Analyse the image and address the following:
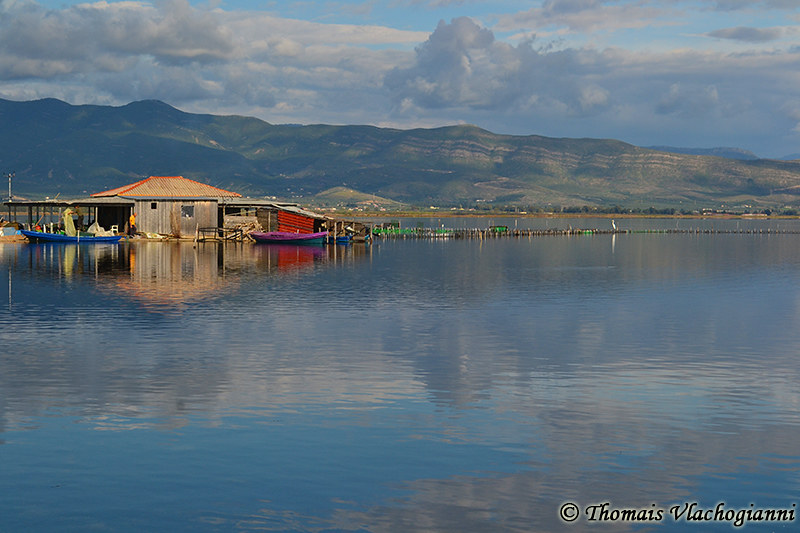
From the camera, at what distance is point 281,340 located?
37.5m

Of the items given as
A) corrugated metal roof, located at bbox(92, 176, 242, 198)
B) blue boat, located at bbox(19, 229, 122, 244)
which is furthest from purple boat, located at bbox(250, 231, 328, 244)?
blue boat, located at bbox(19, 229, 122, 244)

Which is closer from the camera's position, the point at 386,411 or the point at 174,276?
the point at 386,411

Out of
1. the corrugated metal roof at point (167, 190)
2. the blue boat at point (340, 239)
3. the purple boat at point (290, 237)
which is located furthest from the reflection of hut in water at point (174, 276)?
the blue boat at point (340, 239)

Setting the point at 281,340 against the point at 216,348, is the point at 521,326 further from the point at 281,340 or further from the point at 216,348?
the point at 216,348

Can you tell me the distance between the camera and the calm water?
1734 centimetres

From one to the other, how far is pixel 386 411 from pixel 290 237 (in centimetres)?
9166

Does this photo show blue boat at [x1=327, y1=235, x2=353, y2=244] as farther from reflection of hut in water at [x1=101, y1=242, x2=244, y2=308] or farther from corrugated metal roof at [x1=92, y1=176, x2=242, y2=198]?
reflection of hut in water at [x1=101, y1=242, x2=244, y2=308]

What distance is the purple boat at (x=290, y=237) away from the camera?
11412cm

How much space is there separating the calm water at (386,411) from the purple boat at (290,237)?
58.7 m

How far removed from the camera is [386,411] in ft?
80.8

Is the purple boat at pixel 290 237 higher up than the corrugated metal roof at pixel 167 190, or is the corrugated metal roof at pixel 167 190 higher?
the corrugated metal roof at pixel 167 190

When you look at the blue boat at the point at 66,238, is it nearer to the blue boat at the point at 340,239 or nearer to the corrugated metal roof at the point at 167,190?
the corrugated metal roof at the point at 167,190

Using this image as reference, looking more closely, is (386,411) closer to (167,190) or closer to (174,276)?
(174,276)

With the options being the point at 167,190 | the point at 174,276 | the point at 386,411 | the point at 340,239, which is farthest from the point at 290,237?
the point at 386,411
